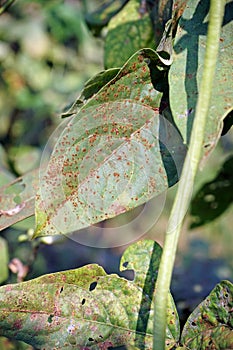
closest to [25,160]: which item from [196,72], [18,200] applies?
[18,200]

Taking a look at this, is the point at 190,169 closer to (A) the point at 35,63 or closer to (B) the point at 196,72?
(B) the point at 196,72

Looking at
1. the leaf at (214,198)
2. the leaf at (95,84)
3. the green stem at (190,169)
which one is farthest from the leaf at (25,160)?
the green stem at (190,169)

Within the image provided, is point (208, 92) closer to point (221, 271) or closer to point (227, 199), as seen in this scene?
point (227, 199)

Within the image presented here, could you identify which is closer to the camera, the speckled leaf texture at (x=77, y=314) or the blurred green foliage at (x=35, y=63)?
the speckled leaf texture at (x=77, y=314)

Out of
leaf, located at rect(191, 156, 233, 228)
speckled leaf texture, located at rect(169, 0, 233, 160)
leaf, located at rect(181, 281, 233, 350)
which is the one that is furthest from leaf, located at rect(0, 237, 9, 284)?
speckled leaf texture, located at rect(169, 0, 233, 160)

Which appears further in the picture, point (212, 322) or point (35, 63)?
point (35, 63)

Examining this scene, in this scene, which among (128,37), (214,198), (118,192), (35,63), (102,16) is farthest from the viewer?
(35,63)

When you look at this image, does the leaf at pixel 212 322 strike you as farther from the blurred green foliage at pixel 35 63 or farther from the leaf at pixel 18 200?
the blurred green foliage at pixel 35 63
